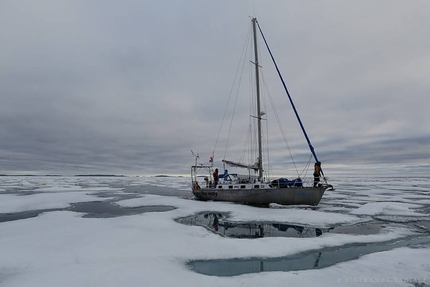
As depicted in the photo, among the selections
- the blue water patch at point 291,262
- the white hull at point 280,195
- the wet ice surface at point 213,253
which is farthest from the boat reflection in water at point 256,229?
the white hull at point 280,195

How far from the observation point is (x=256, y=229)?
14.4 m

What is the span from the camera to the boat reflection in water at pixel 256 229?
513 inches

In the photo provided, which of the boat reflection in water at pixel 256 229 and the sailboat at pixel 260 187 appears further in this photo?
the sailboat at pixel 260 187

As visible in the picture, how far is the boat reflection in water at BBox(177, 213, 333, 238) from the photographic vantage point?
42.8ft

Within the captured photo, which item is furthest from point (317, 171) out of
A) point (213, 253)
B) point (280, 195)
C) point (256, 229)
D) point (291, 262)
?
point (213, 253)

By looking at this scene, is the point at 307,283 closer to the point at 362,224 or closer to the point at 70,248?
the point at 70,248

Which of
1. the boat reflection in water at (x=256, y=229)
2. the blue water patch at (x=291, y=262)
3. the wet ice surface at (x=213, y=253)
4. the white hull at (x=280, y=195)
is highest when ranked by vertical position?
the white hull at (x=280, y=195)

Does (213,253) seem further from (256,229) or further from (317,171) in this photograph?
(317,171)

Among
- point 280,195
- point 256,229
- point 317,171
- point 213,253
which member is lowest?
point 256,229

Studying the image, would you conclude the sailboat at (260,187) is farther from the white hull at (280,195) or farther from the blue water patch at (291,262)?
the blue water patch at (291,262)

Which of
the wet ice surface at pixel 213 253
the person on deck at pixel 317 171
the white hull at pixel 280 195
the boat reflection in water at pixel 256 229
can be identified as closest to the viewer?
the wet ice surface at pixel 213 253

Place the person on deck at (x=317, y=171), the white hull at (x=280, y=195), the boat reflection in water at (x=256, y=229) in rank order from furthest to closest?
the white hull at (x=280, y=195) < the person on deck at (x=317, y=171) < the boat reflection in water at (x=256, y=229)

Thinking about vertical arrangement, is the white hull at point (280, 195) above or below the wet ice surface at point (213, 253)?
above

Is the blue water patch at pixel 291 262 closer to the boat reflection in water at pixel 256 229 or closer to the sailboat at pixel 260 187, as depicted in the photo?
the boat reflection in water at pixel 256 229
